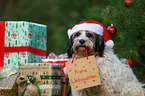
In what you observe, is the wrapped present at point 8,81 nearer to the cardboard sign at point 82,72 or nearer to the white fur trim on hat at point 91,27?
the cardboard sign at point 82,72

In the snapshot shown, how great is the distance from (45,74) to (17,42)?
0.54 meters

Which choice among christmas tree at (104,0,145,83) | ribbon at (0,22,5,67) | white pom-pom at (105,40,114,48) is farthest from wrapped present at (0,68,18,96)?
christmas tree at (104,0,145,83)

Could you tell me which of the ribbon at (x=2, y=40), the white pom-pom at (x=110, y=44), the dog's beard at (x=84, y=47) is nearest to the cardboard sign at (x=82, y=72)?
the dog's beard at (x=84, y=47)

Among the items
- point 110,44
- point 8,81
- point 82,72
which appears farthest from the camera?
point 8,81

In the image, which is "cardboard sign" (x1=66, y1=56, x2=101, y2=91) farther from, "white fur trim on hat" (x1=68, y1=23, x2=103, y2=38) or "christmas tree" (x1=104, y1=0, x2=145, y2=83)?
"christmas tree" (x1=104, y1=0, x2=145, y2=83)

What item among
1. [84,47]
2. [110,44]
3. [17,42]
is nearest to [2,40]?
[17,42]

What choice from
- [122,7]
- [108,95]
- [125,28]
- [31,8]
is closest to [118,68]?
[108,95]

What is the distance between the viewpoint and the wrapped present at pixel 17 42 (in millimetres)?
2486

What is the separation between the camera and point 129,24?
230 cm

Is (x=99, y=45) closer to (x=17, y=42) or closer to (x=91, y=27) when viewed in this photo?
(x=91, y=27)

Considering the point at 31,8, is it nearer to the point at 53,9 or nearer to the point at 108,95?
the point at 53,9

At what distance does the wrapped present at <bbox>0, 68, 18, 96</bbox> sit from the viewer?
2154 mm

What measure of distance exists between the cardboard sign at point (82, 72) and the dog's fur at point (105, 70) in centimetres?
9

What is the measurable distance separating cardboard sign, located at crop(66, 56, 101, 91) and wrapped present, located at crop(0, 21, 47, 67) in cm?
67
